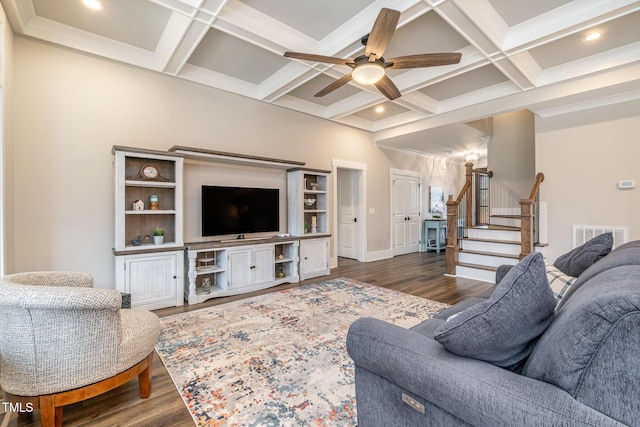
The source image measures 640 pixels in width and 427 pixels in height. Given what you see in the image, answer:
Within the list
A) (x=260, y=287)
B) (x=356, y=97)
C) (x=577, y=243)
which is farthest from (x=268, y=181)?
(x=577, y=243)

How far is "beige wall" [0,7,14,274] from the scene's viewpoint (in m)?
2.49

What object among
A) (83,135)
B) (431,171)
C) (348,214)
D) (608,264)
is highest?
(431,171)

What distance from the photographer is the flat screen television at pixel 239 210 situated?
4152 millimetres

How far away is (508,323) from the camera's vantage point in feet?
3.33

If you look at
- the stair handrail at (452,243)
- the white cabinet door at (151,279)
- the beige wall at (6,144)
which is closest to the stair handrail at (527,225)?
the stair handrail at (452,243)

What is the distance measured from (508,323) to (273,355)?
1922 millimetres

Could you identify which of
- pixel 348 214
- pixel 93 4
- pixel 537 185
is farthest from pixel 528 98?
pixel 93 4

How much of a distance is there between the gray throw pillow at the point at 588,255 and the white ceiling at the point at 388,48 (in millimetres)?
Answer: 2173

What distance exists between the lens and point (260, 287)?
4359mm

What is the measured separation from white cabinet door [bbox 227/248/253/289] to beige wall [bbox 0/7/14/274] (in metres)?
2.13

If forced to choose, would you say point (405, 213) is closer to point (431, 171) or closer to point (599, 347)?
point (431, 171)

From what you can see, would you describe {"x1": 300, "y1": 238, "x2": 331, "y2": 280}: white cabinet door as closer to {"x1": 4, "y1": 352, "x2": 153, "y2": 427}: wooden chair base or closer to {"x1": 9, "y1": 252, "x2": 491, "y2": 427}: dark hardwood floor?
{"x1": 9, "y1": 252, "x2": 491, "y2": 427}: dark hardwood floor

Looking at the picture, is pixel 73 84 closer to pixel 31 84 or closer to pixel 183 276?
pixel 31 84

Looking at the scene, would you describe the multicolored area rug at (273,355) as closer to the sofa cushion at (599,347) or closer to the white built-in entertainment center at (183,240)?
the white built-in entertainment center at (183,240)
